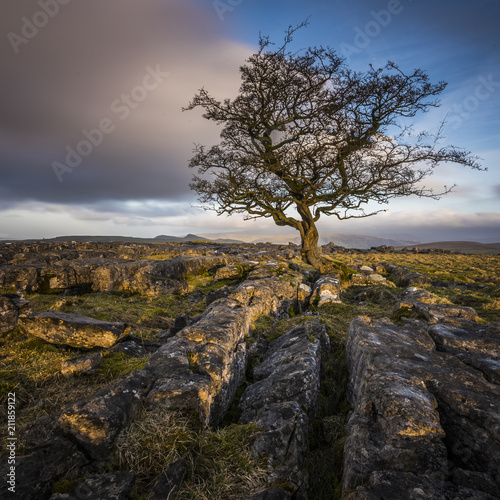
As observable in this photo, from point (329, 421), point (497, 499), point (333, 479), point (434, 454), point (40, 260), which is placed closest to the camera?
point (497, 499)

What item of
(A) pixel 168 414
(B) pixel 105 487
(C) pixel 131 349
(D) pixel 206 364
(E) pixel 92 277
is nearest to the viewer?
(B) pixel 105 487

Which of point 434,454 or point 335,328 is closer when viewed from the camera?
point 434,454

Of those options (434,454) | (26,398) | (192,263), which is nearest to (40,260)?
(192,263)

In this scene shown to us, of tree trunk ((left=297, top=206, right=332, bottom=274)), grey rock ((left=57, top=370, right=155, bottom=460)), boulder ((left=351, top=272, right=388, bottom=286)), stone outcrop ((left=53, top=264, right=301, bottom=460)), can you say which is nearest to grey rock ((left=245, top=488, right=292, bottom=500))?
stone outcrop ((left=53, top=264, right=301, bottom=460))

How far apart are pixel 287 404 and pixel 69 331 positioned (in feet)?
19.3

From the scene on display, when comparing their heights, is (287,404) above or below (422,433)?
below

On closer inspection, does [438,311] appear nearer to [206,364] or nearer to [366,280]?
[206,364]

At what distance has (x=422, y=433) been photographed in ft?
9.76

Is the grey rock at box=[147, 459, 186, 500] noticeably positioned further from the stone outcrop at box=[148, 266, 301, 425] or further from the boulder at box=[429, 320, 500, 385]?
the boulder at box=[429, 320, 500, 385]

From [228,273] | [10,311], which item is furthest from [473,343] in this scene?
[228,273]

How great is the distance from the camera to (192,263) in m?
18.4

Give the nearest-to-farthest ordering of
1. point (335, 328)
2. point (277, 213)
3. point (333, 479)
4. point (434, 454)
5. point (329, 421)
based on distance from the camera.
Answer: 1. point (434, 454)
2. point (333, 479)
3. point (329, 421)
4. point (335, 328)
5. point (277, 213)

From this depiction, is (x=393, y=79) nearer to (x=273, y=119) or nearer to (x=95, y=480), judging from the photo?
(x=273, y=119)

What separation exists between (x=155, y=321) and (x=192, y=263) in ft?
29.1
